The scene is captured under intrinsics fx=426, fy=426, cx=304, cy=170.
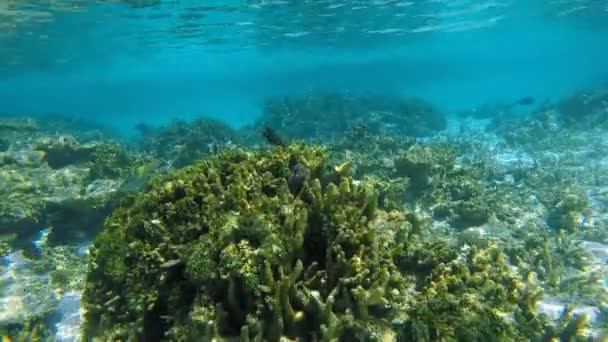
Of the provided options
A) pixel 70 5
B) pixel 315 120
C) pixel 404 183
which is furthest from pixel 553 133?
pixel 70 5

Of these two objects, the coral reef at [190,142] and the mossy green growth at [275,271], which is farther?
the coral reef at [190,142]

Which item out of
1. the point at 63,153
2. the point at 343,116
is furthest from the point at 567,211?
the point at 63,153

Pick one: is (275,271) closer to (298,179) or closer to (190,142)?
(298,179)

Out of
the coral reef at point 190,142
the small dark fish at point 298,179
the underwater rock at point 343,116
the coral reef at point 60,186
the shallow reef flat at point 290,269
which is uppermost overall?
the small dark fish at point 298,179

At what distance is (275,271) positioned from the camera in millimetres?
4172

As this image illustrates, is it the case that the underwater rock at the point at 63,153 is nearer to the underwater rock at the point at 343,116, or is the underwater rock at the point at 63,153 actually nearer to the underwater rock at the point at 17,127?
the underwater rock at the point at 17,127

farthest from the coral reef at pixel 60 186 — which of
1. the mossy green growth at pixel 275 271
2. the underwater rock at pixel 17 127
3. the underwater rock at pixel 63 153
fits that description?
the underwater rock at pixel 17 127

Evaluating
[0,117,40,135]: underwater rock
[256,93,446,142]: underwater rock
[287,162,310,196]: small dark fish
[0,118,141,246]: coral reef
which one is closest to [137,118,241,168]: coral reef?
[0,118,141,246]: coral reef

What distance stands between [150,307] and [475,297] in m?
3.33

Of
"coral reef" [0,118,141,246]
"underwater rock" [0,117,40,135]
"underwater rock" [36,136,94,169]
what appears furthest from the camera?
"underwater rock" [0,117,40,135]

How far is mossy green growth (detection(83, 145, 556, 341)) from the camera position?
399 centimetres

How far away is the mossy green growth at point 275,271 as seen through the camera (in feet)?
13.1

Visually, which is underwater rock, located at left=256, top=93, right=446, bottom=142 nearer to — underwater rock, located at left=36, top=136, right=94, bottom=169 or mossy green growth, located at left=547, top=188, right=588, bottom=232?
underwater rock, located at left=36, top=136, right=94, bottom=169

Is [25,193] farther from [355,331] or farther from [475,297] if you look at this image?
[475,297]
